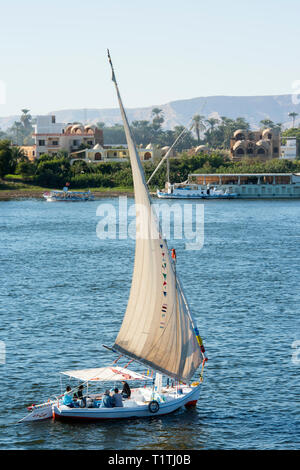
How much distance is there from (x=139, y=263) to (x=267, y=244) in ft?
228

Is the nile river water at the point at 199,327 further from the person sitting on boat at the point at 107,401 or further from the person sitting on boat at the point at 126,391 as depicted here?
the person sitting on boat at the point at 126,391

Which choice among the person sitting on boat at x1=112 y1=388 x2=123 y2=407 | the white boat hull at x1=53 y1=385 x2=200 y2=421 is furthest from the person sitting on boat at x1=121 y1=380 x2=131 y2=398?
the person sitting on boat at x1=112 y1=388 x2=123 y2=407

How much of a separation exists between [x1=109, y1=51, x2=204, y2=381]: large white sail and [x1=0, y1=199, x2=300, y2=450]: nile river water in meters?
2.70

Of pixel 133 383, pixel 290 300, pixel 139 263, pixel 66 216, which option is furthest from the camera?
pixel 66 216

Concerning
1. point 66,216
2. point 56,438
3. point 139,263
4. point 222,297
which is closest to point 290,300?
point 222,297

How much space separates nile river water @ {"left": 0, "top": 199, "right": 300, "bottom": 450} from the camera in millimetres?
32938

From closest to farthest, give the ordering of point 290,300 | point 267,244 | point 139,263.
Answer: point 139,263
point 290,300
point 267,244

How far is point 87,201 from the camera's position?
19662 centimetres

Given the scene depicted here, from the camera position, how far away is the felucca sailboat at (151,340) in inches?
1334

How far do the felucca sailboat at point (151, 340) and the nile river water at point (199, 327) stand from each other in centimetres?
67

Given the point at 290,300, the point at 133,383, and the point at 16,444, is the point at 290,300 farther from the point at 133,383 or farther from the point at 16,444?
the point at 16,444

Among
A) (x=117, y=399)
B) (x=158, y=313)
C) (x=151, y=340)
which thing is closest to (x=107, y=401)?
(x=117, y=399)

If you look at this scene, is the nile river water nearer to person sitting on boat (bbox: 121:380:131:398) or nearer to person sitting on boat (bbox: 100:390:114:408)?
person sitting on boat (bbox: 100:390:114:408)

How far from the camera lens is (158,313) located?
3566cm
